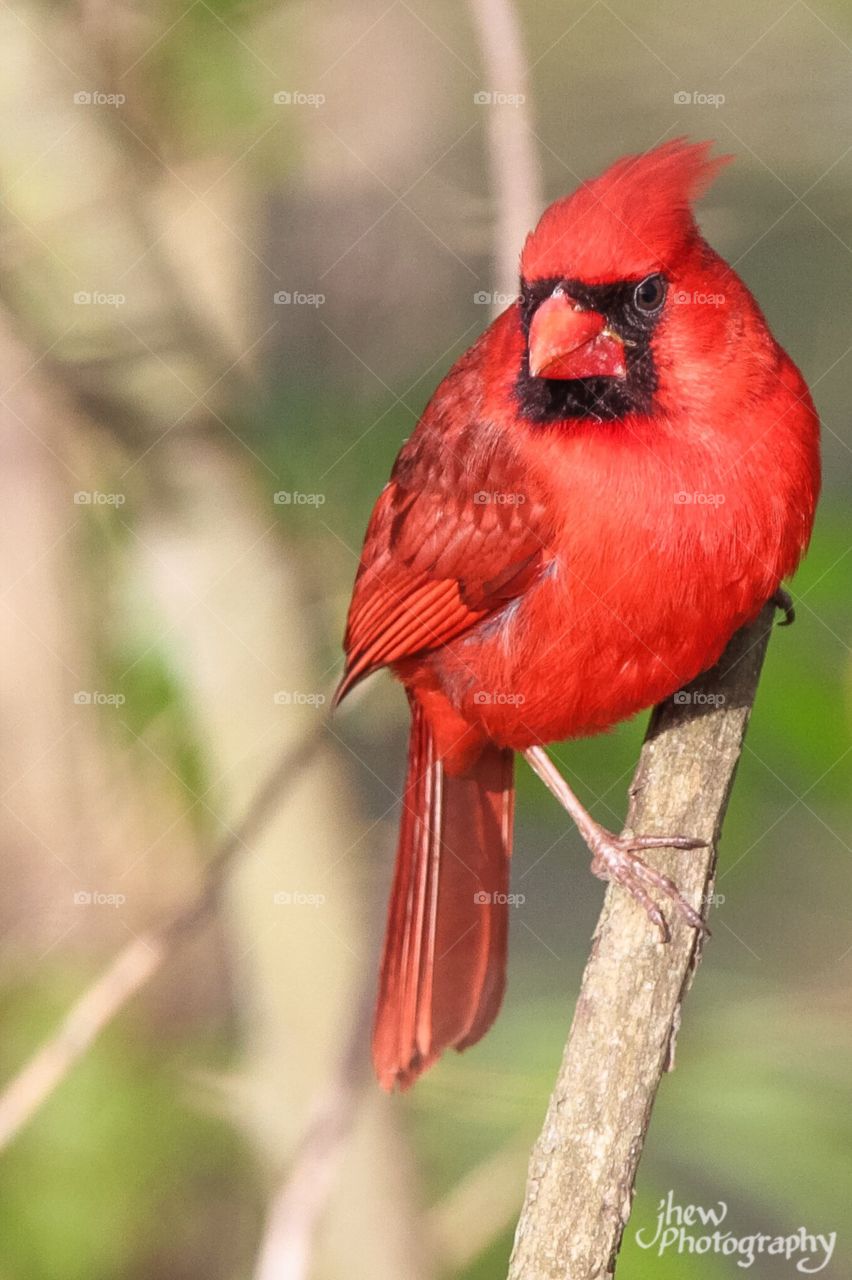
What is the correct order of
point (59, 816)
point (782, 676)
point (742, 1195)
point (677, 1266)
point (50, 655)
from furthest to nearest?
point (59, 816), point (50, 655), point (742, 1195), point (677, 1266), point (782, 676)

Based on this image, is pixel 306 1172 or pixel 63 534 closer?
pixel 306 1172

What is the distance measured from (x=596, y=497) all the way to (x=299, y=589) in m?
0.82

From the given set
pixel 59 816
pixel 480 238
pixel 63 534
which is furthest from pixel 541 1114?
pixel 480 238

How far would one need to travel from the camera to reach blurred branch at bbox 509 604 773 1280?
5.08ft

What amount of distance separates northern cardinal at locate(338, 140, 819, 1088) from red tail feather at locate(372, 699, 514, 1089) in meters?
0.08

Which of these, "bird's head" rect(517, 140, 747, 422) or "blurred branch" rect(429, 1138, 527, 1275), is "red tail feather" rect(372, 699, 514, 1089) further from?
"bird's head" rect(517, 140, 747, 422)

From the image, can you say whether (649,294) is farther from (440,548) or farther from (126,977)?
(126,977)

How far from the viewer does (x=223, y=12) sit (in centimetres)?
240

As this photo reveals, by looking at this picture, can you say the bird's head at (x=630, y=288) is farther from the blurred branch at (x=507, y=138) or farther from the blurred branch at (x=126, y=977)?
the blurred branch at (x=126, y=977)

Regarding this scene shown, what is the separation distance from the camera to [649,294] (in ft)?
5.73

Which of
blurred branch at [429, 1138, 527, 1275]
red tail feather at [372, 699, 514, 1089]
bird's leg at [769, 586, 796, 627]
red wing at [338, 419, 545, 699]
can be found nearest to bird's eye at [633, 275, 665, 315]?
red wing at [338, 419, 545, 699]

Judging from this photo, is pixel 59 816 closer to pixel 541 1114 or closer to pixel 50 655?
pixel 50 655

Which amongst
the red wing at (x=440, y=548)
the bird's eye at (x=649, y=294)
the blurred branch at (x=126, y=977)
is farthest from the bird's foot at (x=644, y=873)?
the blurred branch at (x=126, y=977)

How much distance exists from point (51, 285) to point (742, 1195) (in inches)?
83.3
